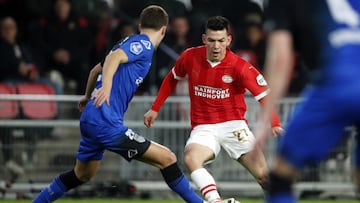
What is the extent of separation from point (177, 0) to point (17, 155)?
407cm

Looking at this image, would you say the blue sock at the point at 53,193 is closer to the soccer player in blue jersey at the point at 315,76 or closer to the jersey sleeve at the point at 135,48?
the jersey sleeve at the point at 135,48

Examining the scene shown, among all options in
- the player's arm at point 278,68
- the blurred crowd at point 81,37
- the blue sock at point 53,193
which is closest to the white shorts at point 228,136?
the blue sock at point 53,193

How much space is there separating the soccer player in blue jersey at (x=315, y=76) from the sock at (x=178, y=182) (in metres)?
4.28

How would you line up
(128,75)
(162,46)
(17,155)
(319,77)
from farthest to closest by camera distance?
(162,46) → (17,155) → (128,75) → (319,77)

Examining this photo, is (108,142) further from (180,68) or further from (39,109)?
(39,109)

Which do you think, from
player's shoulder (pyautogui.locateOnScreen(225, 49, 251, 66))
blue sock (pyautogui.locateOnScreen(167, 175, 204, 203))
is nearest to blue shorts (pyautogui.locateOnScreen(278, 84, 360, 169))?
blue sock (pyautogui.locateOnScreen(167, 175, 204, 203))

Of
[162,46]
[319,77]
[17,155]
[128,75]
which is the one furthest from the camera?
[162,46]

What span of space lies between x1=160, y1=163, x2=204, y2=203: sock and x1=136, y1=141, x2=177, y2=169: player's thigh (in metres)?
0.07

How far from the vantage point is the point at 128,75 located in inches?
386

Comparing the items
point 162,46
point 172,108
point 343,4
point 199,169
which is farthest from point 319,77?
point 162,46

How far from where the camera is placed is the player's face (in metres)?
10.3

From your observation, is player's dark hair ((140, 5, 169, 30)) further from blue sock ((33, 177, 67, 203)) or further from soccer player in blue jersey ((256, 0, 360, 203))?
soccer player in blue jersey ((256, 0, 360, 203))

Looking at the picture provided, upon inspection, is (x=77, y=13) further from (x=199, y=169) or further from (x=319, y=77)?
(x=319, y=77)

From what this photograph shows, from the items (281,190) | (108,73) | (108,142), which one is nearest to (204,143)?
(108,142)
